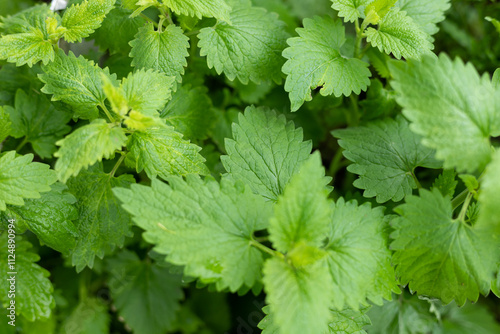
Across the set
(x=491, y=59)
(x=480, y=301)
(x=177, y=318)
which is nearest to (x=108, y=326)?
(x=177, y=318)

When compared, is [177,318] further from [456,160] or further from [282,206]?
[456,160]

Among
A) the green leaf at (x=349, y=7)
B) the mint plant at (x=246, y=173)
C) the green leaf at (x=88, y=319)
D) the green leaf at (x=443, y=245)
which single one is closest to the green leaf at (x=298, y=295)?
the mint plant at (x=246, y=173)

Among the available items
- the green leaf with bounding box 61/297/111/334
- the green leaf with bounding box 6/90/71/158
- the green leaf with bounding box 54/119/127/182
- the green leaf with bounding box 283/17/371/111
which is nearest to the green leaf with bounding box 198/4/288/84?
the green leaf with bounding box 283/17/371/111

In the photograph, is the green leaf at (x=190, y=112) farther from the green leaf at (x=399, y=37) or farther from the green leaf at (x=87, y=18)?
the green leaf at (x=399, y=37)

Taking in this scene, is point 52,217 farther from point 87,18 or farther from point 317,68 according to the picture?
point 317,68

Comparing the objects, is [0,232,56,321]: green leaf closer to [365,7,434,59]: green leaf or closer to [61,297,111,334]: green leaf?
[61,297,111,334]: green leaf
